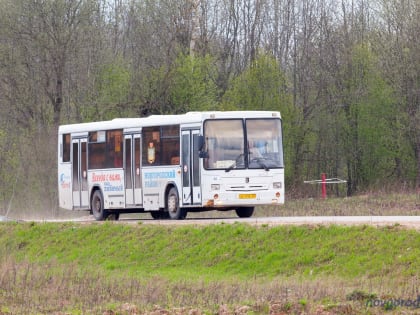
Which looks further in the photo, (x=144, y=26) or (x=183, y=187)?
(x=144, y=26)

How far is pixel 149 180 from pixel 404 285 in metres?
14.2

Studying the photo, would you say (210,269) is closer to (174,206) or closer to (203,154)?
(203,154)

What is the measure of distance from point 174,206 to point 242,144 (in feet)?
9.30

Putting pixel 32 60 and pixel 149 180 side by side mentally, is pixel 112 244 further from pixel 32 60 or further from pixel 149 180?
pixel 32 60

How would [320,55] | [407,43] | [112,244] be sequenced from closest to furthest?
[112,244]
[407,43]
[320,55]

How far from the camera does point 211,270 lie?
2380 cm

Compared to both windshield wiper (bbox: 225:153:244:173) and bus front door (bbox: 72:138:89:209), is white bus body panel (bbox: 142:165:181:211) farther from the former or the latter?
bus front door (bbox: 72:138:89:209)

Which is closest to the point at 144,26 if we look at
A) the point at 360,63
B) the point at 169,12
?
the point at 169,12

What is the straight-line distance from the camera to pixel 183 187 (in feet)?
99.1

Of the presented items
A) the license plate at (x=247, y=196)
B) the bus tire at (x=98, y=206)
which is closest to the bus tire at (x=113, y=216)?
the bus tire at (x=98, y=206)

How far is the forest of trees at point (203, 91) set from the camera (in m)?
53.6

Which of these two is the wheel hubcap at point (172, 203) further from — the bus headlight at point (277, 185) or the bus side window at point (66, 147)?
the bus side window at point (66, 147)

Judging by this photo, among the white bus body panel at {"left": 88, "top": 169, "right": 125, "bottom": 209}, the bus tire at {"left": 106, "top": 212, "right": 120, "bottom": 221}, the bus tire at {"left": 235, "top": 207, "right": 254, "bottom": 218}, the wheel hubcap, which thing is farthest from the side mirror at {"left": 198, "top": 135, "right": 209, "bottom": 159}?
the bus tire at {"left": 106, "top": 212, "right": 120, "bottom": 221}

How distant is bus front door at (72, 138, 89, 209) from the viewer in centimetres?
3500
